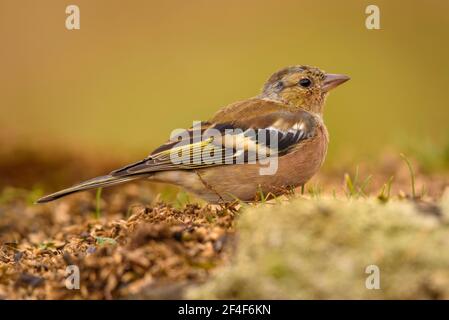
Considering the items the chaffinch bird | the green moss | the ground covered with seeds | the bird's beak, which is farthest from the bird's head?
the green moss

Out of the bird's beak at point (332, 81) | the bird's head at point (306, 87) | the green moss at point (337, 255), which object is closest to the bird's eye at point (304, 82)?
the bird's head at point (306, 87)

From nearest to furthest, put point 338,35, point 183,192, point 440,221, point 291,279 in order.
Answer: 1. point 291,279
2. point 440,221
3. point 183,192
4. point 338,35

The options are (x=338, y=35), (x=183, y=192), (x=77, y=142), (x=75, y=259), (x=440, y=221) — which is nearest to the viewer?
(x=440, y=221)

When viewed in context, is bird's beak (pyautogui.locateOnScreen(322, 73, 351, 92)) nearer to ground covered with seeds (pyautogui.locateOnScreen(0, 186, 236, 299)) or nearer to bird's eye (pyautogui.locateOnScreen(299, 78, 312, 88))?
bird's eye (pyautogui.locateOnScreen(299, 78, 312, 88))

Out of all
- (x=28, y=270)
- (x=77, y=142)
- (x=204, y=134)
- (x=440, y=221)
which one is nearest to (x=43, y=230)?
(x=204, y=134)

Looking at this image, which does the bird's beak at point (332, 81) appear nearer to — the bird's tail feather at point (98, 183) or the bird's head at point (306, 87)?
the bird's head at point (306, 87)

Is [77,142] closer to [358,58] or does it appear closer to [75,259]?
[75,259]
